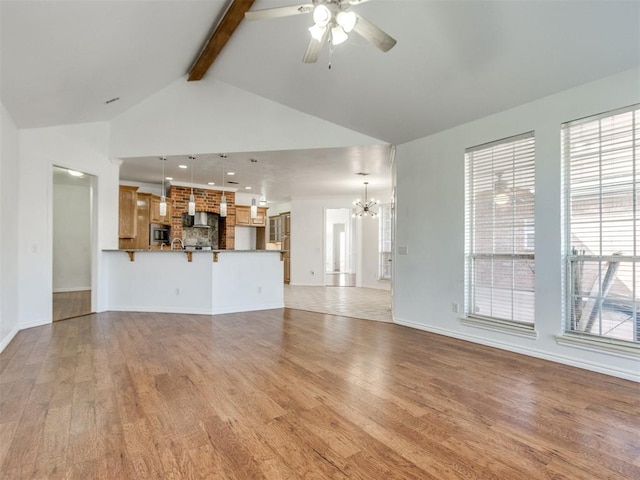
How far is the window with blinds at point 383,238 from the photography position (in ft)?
28.8

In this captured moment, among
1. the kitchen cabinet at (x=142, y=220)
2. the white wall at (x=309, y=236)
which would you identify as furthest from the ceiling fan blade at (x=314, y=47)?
the white wall at (x=309, y=236)

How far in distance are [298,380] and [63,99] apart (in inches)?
167

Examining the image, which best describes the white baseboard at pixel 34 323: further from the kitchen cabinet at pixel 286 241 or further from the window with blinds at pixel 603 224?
the window with blinds at pixel 603 224

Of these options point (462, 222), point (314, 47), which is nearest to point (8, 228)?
point (314, 47)

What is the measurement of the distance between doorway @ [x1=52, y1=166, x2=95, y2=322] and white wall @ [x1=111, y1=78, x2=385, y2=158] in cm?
335

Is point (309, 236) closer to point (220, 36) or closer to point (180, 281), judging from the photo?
point (180, 281)

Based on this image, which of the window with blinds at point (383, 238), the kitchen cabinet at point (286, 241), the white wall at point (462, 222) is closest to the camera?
the white wall at point (462, 222)

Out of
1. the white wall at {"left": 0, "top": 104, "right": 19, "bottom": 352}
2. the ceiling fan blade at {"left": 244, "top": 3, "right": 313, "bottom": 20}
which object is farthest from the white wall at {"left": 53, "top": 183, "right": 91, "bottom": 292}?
the ceiling fan blade at {"left": 244, "top": 3, "right": 313, "bottom": 20}

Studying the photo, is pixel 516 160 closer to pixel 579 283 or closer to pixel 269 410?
pixel 579 283

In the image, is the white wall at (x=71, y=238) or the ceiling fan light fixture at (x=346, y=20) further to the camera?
the white wall at (x=71, y=238)

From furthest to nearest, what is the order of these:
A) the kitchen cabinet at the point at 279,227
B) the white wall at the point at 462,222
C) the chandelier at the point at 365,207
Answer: the kitchen cabinet at the point at 279,227
the chandelier at the point at 365,207
the white wall at the point at 462,222

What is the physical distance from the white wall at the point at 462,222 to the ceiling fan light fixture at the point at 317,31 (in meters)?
2.40

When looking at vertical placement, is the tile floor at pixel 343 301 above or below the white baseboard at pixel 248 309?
below

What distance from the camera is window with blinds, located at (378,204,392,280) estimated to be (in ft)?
28.8
